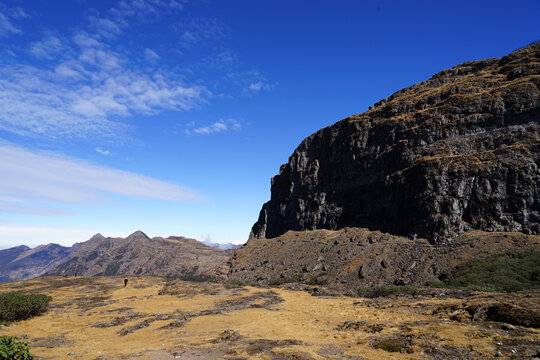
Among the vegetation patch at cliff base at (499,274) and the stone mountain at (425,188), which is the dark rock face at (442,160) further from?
the vegetation patch at cliff base at (499,274)

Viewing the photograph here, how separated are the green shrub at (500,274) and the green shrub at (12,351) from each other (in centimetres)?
3538

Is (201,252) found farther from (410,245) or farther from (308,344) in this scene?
(308,344)

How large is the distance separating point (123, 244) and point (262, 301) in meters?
168

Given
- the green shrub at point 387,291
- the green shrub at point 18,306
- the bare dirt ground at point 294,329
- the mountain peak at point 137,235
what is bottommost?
the green shrub at point 387,291

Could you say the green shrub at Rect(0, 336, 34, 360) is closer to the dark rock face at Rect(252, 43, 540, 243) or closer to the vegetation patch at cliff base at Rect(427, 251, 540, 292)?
the vegetation patch at cliff base at Rect(427, 251, 540, 292)

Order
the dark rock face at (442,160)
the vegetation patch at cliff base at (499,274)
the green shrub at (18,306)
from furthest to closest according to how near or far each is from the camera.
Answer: the dark rock face at (442,160), the vegetation patch at cliff base at (499,274), the green shrub at (18,306)

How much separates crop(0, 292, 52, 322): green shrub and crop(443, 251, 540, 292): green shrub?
4463 cm

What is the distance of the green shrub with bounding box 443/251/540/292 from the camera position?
92.3ft

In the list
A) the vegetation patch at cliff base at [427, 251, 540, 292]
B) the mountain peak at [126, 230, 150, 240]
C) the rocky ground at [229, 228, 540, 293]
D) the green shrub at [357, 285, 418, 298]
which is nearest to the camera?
the vegetation patch at cliff base at [427, 251, 540, 292]

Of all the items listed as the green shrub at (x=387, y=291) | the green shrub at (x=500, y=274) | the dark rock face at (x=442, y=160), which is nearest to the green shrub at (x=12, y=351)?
the green shrub at (x=387, y=291)

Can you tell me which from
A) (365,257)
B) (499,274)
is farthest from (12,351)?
(365,257)

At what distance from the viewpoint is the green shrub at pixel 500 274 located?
28.1 m

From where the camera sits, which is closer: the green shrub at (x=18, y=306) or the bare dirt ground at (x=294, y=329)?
the bare dirt ground at (x=294, y=329)

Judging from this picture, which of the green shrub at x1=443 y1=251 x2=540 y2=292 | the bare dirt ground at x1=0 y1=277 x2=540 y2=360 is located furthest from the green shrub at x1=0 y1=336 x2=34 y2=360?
the green shrub at x1=443 y1=251 x2=540 y2=292
